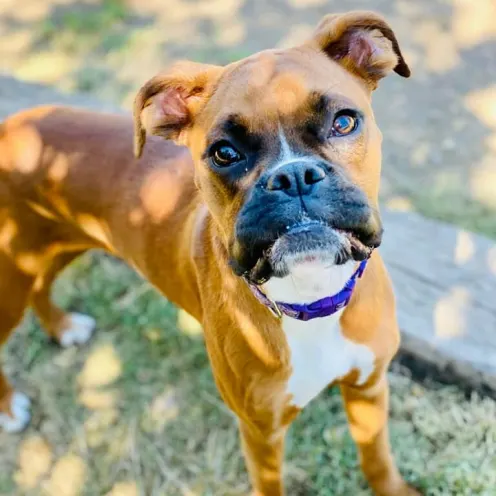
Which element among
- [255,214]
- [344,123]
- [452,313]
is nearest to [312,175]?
[255,214]

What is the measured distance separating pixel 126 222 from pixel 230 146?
3.59ft

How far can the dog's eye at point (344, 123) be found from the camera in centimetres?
258

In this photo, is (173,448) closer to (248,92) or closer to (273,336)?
(273,336)

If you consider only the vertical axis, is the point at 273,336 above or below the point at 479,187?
above

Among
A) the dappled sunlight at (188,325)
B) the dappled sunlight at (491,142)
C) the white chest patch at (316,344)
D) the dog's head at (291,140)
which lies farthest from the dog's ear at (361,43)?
the dappled sunlight at (491,142)

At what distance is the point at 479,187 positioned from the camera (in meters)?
5.41

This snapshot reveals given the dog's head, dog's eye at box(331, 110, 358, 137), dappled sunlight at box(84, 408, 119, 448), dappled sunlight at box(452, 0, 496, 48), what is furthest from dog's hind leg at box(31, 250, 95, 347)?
dappled sunlight at box(452, 0, 496, 48)

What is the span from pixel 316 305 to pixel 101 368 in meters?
2.38

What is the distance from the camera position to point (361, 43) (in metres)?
2.89

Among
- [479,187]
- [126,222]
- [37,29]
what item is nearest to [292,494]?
[126,222]

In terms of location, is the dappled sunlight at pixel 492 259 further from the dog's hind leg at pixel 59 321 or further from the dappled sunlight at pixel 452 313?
the dog's hind leg at pixel 59 321

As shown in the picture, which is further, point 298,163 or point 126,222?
point 126,222

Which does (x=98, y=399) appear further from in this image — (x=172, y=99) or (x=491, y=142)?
(x=491, y=142)

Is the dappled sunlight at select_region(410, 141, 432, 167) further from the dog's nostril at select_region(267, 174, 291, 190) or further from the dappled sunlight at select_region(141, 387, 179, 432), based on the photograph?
the dog's nostril at select_region(267, 174, 291, 190)
